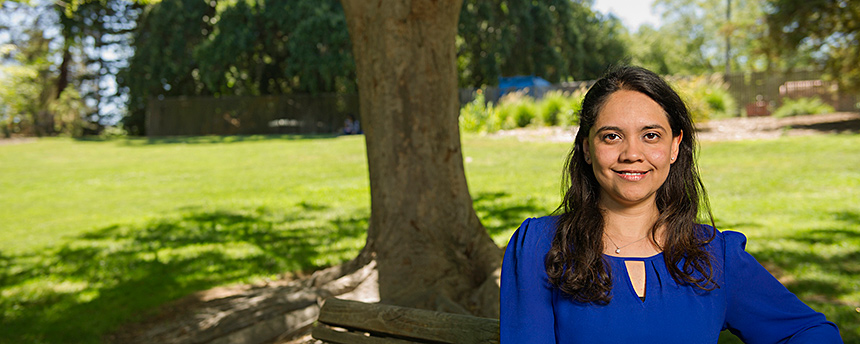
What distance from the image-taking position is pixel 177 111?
31.9 m

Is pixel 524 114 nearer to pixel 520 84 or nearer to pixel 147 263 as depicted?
pixel 520 84

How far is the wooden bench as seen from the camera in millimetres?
2658

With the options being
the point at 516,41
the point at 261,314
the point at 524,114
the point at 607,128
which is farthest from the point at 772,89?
the point at 607,128

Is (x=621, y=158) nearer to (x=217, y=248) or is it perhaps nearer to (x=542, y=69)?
(x=217, y=248)

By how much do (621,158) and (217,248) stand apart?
268 inches

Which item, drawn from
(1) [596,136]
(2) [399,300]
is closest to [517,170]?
(2) [399,300]

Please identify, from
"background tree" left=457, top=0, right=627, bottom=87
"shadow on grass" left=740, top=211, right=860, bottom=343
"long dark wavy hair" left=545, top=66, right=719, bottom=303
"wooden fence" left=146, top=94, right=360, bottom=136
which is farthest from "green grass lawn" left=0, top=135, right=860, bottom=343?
"background tree" left=457, top=0, right=627, bottom=87

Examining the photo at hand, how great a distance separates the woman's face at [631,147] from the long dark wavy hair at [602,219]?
4cm

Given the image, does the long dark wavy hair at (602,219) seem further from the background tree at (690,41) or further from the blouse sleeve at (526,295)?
the background tree at (690,41)

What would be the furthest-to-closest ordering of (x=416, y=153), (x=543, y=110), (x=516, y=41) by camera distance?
(x=516, y=41) → (x=543, y=110) → (x=416, y=153)

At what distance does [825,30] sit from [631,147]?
1739 centimetres

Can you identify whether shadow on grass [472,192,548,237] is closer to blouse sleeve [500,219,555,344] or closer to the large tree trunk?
the large tree trunk

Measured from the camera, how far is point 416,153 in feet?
15.7

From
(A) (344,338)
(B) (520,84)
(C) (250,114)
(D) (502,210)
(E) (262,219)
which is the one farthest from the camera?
(C) (250,114)
